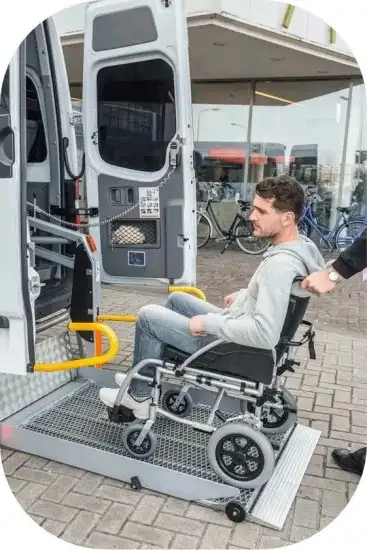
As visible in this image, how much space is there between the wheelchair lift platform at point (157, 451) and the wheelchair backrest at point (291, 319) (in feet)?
2.32

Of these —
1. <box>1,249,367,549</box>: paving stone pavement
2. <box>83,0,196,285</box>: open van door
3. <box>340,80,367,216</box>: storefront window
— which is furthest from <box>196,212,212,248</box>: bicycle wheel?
<box>1,249,367,549</box>: paving stone pavement

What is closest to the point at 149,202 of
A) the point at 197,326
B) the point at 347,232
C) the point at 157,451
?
the point at 197,326

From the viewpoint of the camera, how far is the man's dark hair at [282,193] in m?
2.59

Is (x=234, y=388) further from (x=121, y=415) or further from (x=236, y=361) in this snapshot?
(x=121, y=415)

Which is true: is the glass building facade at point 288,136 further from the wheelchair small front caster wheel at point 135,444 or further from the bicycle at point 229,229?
the wheelchair small front caster wheel at point 135,444

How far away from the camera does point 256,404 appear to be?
268 centimetres

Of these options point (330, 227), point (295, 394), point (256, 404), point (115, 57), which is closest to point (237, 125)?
point (330, 227)

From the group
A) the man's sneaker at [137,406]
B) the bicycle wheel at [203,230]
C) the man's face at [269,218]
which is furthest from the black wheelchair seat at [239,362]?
the bicycle wheel at [203,230]

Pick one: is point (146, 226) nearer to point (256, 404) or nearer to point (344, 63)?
point (256, 404)

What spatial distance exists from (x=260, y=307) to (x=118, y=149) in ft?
7.48

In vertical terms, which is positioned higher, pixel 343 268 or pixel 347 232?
pixel 343 268

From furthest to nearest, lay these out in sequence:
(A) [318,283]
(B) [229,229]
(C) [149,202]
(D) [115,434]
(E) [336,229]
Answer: (B) [229,229], (E) [336,229], (C) [149,202], (D) [115,434], (A) [318,283]

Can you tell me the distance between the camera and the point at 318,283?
2428 millimetres

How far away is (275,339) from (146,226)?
1.95 meters
